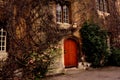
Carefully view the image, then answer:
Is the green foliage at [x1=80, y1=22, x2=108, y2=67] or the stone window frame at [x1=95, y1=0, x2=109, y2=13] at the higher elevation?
the stone window frame at [x1=95, y1=0, x2=109, y2=13]

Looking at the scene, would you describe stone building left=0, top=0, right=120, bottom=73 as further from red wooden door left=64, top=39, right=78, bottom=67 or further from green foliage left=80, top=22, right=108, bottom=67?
green foliage left=80, top=22, right=108, bottom=67

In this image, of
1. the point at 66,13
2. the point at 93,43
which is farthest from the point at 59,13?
the point at 93,43

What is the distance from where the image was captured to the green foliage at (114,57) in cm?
1662

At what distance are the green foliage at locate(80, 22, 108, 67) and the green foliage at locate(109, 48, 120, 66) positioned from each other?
4.19 ft

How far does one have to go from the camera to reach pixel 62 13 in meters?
15.2

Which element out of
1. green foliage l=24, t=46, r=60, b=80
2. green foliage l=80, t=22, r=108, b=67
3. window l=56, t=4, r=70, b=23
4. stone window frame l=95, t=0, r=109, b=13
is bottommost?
green foliage l=24, t=46, r=60, b=80

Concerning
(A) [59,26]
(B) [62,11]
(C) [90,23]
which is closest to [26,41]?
(A) [59,26]

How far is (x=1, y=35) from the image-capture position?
38.7 feet

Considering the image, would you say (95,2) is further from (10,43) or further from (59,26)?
(10,43)

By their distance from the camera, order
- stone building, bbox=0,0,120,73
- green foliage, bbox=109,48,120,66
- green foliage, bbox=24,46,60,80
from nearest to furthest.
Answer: green foliage, bbox=24,46,60,80
stone building, bbox=0,0,120,73
green foliage, bbox=109,48,120,66

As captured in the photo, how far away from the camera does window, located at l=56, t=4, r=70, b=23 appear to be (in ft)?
49.1

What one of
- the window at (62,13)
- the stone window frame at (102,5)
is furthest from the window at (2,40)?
the stone window frame at (102,5)

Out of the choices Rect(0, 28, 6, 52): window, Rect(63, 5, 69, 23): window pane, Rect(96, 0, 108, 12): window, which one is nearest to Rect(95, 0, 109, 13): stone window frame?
Rect(96, 0, 108, 12): window

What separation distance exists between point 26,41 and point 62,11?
4444mm
